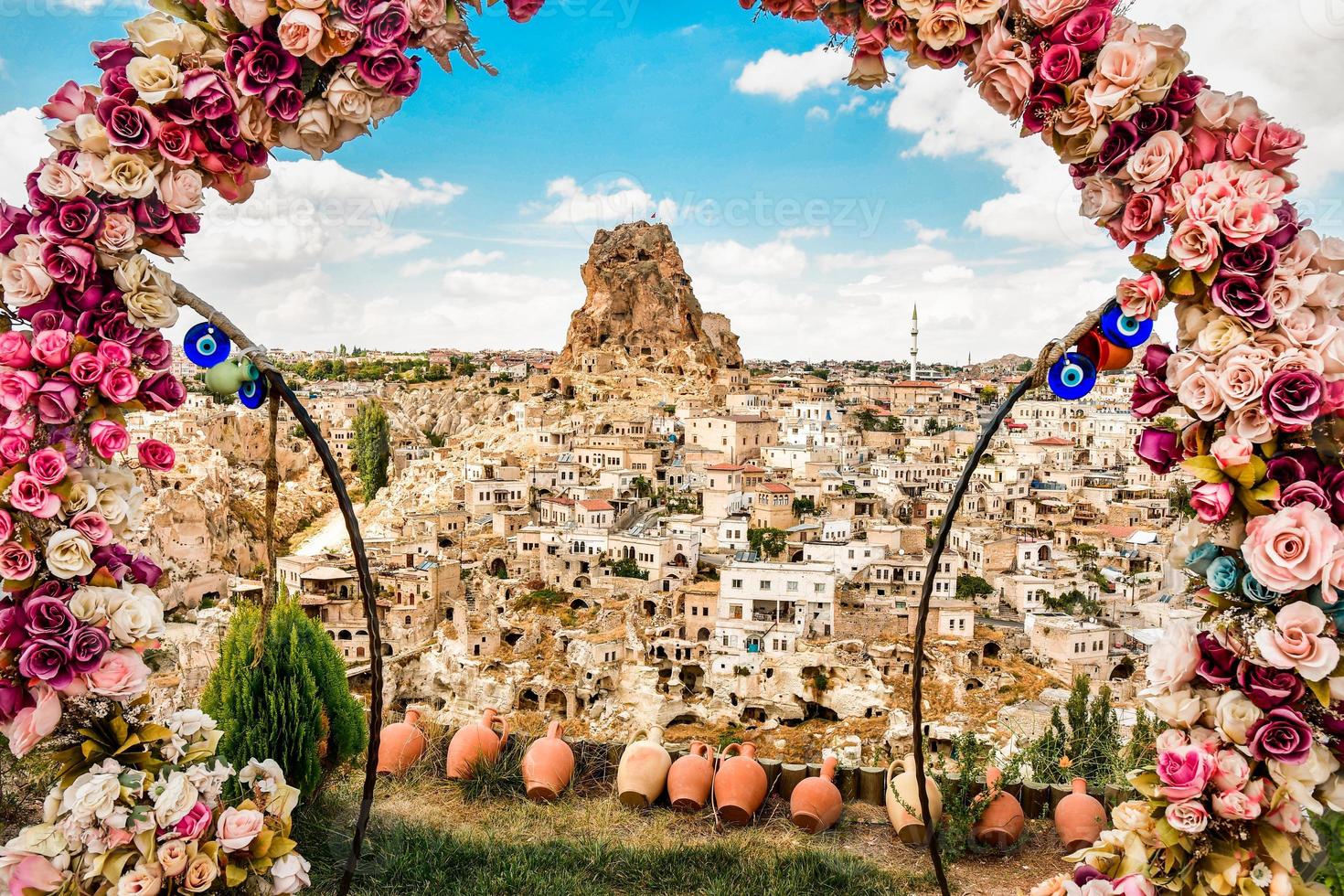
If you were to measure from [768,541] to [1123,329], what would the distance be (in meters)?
21.9

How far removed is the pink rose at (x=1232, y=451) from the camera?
6.05ft

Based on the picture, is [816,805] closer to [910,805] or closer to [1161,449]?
[910,805]

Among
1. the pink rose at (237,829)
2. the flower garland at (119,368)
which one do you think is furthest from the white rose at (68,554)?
the pink rose at (237,829)

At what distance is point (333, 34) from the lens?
2.21 meters

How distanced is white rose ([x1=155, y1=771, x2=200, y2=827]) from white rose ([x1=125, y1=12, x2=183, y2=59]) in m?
1.74

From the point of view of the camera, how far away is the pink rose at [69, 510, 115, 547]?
209cm

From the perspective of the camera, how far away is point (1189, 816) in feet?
6.13

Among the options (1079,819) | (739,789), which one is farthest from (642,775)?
(1079,819)

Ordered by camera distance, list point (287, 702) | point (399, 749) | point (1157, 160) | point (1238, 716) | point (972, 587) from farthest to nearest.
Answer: point (972, 587)
point (287, 702)
point (399, 749)
point (1157, 160)
point (1238, 716)

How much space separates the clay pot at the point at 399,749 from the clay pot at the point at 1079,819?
3082mm

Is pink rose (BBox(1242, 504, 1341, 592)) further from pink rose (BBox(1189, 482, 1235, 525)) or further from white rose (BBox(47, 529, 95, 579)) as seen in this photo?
white rose (BBox(47, 529, 95, 579))

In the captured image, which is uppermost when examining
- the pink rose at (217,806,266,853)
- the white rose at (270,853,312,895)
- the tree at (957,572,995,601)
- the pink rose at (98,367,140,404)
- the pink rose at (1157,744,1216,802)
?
the pink rose at (98,367,140,404)

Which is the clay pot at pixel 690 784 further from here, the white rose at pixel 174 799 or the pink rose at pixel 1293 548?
the pink rose at pixel 1293 548

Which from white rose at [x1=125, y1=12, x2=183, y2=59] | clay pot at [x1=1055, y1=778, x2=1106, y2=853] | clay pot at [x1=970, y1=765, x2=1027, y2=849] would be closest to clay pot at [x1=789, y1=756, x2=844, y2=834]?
clay pot at [x1=970, y1=765, x2=1027, y2=849]
